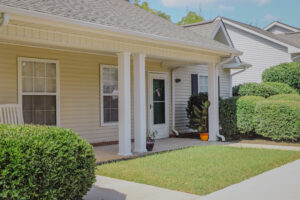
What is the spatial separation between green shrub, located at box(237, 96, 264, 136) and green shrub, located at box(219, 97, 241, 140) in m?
0.15

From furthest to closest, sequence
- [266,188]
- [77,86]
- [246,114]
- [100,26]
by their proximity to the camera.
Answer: [246,114], [77,86], [100,26], [266,188]

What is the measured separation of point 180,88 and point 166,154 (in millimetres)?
5040

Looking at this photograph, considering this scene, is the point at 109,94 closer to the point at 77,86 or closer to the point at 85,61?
the point at 77,86

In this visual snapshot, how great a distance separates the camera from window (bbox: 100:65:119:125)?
32.6 ft

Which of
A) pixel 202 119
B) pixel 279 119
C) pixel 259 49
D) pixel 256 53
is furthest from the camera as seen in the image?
pixel 256 53

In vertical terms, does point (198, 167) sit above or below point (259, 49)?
below

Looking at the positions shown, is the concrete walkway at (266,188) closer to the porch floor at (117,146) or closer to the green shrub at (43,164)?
the green shrub at (43,164)

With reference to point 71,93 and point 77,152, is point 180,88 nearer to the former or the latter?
point 71,93

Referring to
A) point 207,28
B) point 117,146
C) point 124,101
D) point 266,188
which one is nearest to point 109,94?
point 117,146

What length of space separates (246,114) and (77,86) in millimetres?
5411

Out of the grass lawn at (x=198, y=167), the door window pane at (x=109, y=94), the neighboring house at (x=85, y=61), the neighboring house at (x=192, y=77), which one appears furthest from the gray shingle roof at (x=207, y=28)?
the grass lawn at (x=198, y=167)

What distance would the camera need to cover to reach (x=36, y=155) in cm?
368

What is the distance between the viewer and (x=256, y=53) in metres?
19.8

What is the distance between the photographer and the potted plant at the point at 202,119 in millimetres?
11144
